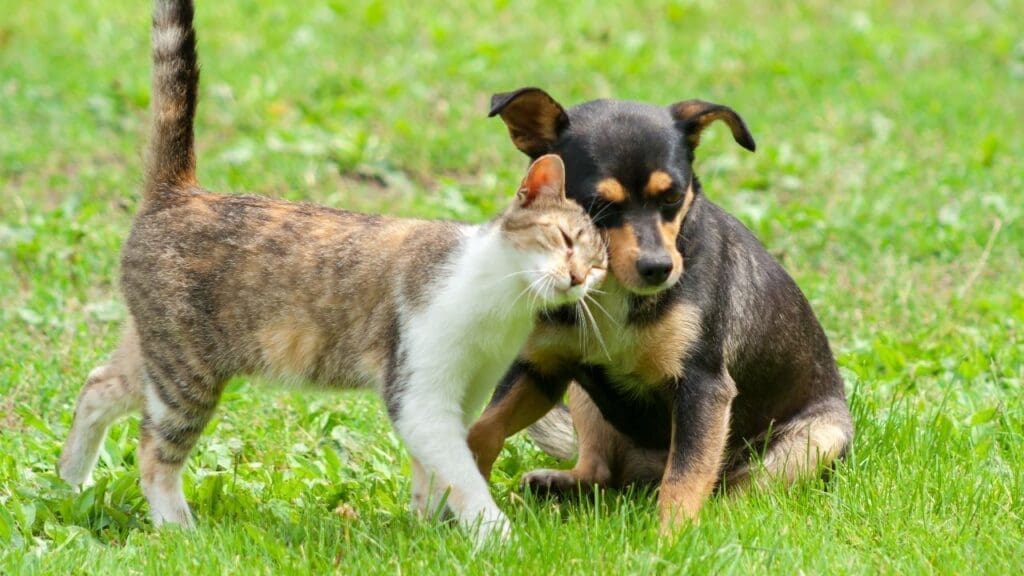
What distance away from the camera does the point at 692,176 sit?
197 inches

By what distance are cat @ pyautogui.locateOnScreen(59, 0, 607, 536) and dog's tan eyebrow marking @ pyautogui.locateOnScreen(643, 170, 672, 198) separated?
9.6 inches

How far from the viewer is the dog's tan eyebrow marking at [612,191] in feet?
15.3

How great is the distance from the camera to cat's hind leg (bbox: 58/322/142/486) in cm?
525

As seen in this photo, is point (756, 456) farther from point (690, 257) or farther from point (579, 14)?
point (579, 14)

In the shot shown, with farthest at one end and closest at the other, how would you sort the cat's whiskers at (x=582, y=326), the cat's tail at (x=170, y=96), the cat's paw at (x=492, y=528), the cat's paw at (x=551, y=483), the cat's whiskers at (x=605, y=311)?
the cat's paw at (x=551, y=483) → the cat's tail at (x=170, y=96) → the cat's whiskers at (x=582, y=326) → the cat's whiskers at (x=605, y=311) → the cat's paw at (x=492, y=528)

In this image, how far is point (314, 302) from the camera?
4.96 m

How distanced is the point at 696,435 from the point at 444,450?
0.92 meters

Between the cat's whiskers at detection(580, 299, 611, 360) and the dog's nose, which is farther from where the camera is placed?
the cat's whiskers at detection(580, 299, 611, 360)

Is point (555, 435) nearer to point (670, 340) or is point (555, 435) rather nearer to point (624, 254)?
point (670, 340)

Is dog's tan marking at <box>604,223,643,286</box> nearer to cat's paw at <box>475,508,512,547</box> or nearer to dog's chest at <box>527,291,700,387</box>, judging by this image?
dog's chest at <box>527,291,700,387</box>

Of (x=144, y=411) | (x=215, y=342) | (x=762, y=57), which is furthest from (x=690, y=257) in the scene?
(x=762, y=57)

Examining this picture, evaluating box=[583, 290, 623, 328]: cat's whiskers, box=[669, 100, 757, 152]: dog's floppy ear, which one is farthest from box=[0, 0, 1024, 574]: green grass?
box=[669, 100, 757, 152]: dog's floppy ear

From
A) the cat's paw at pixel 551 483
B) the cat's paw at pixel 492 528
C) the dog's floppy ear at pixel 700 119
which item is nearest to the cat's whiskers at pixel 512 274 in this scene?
the cat's paw at pixel 492 528

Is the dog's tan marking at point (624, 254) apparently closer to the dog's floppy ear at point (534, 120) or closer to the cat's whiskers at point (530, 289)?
the cat's whiskers at point (530, 289)
